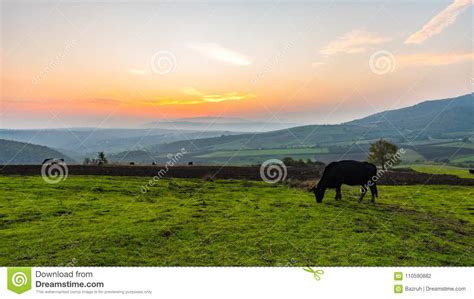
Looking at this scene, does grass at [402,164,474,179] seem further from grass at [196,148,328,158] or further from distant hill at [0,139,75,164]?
distant hill at [0,139,75,164]

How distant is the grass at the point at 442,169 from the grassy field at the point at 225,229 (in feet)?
42.0

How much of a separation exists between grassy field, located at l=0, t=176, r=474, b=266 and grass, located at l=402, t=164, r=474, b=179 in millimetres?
12802

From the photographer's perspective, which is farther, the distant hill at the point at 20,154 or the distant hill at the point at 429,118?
the distant hill at the point at 20,154

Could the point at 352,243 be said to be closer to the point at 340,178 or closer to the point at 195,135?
the point at 340,178

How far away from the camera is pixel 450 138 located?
5184cm

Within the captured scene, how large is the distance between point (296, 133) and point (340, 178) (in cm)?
2854

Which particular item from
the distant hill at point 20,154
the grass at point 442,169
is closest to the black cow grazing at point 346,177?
the grass at point 442,169

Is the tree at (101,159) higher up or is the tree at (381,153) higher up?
the tree at (101,159)

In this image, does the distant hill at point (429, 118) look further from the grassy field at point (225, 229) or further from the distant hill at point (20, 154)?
the distant hill at point (20, 154)

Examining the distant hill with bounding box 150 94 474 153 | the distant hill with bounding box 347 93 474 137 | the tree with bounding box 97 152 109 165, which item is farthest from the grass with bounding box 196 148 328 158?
the tree with bounding box 97 152 109 165

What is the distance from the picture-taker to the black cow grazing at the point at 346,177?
766 inches

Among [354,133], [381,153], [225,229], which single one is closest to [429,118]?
[354,133]

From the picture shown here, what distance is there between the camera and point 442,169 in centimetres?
3553
